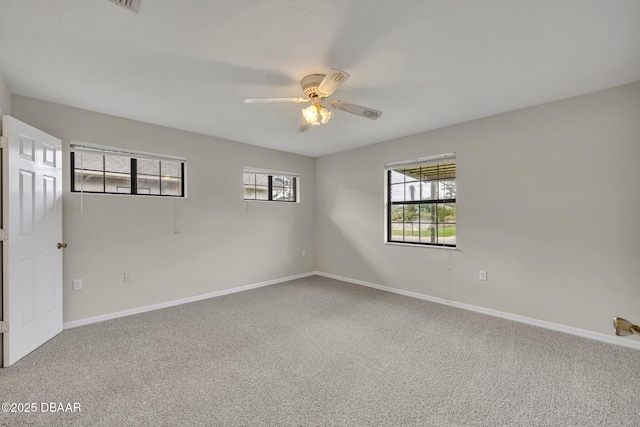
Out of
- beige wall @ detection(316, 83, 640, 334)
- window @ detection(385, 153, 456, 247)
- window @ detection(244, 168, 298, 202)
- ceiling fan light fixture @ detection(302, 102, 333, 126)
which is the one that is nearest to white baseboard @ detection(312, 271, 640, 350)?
beige wall @ detection(316, 83, 640, 334)

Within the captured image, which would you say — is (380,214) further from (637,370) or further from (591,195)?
(637,370)

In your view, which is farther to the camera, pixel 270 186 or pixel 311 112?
pixel 270 186

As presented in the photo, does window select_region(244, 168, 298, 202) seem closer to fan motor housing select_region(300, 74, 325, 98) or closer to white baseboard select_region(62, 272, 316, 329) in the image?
white baseboard select_region(62, 272, 316, 329)

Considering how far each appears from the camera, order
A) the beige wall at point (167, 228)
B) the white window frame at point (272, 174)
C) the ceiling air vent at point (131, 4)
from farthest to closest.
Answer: the white window frame at point (272, 174) → the beige wall at point (167, 228) → the ceiling air vent at point (131, 4)

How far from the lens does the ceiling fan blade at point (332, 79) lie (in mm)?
1845

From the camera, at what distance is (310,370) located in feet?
7.11

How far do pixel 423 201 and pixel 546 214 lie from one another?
1434 mm

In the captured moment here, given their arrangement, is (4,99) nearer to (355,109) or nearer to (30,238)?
(30,238)

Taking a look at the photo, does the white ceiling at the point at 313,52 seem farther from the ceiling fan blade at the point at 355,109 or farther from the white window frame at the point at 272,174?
the white window frame at the point at 272,174

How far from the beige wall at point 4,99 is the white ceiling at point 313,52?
0.32 ft

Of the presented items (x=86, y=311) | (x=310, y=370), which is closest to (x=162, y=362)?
(x=310, y=370)

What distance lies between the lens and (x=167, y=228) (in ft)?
12.1

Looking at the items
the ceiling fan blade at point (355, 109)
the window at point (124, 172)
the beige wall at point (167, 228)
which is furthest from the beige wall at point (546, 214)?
the window at point (124, 172)

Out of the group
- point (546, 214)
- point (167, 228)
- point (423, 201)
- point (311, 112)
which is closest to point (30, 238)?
point (167, 228)
